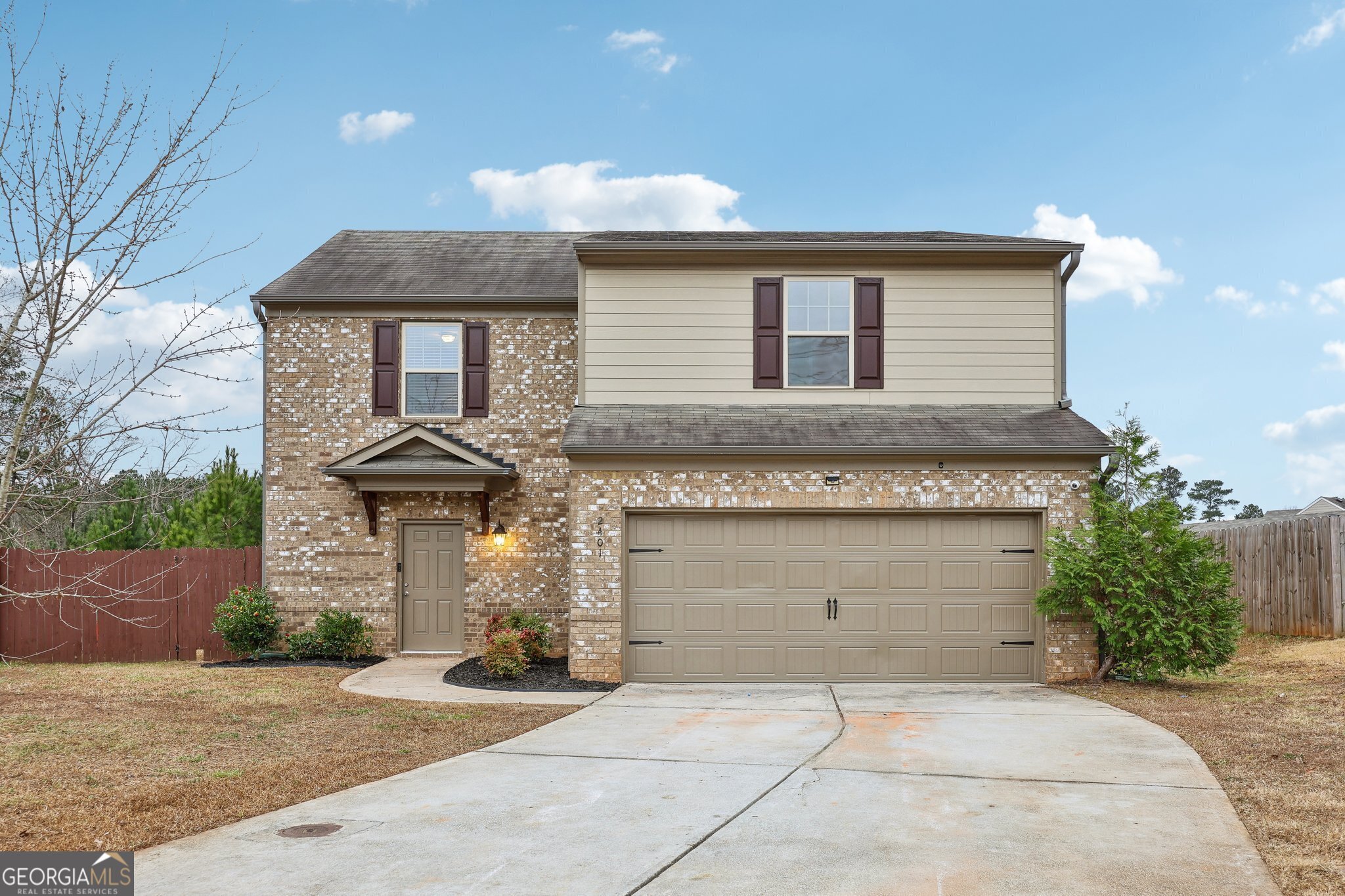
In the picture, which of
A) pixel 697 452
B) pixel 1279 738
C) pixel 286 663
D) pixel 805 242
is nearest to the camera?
pixel 1279 738

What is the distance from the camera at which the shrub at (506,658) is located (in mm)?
12094

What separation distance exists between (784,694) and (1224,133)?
14.5 metres

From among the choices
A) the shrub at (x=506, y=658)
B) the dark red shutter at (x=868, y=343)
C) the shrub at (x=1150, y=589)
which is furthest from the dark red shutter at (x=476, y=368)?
the shrub at (x=1150, y=589)

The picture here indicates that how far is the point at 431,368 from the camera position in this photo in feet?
49.2

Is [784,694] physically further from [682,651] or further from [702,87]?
[702,87]

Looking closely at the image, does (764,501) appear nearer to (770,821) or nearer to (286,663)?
(770,821)

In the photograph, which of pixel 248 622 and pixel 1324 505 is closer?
pixel 248 622

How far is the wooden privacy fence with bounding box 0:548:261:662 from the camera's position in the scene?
15250 millimetres

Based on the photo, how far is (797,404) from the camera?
508 inches

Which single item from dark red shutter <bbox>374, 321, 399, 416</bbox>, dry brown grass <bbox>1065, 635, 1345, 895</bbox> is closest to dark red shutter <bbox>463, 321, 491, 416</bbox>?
dark red shutter <bbox>374, 321, 399, 416</bbox>

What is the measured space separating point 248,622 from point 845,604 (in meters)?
8.73

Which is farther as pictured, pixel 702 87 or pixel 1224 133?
pixel 702 87

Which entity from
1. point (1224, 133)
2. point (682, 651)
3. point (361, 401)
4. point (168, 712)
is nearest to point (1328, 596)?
point (1224, 133)

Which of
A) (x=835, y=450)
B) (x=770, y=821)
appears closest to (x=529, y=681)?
(x=835, y=450)
